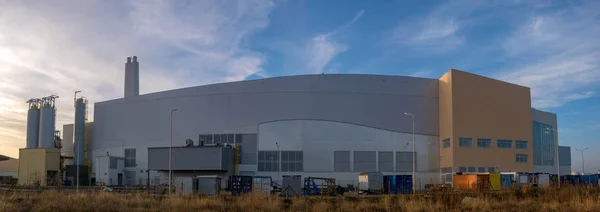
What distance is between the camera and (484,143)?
7875cm

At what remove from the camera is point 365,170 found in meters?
78.5

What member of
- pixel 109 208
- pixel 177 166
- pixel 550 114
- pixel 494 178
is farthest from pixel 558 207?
pixel 550 114

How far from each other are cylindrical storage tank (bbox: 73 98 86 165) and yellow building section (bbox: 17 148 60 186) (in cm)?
402

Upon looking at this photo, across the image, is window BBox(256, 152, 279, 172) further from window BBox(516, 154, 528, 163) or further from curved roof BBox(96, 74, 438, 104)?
window BBox(516, 154, 528, 163)

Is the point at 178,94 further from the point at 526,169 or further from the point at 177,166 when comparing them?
the point at 526,169

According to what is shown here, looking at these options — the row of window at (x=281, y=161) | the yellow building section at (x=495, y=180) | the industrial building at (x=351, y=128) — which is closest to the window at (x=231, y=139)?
the industrial building at (x=351, y=128)

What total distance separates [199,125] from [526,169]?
50168 mm

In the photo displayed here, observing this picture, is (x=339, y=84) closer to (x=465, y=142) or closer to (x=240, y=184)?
(x=465, y=142)

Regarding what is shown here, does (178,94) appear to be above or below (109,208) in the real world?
above

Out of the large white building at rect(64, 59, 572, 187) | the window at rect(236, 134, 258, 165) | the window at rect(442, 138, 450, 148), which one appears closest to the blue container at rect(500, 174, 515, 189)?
the window at rect(442, 138, 450, 148)

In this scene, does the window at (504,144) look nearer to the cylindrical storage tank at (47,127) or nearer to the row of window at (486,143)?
the row of window at (486,143)

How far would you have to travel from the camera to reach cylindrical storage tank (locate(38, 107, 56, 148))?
3780 inches

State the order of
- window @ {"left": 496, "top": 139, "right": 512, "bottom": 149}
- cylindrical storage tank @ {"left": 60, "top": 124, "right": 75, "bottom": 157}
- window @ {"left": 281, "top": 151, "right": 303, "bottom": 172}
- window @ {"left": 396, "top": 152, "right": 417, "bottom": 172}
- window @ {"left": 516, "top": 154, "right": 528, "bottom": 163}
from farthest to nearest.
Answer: cylindrical storage tank @ {"left": 60, "top": 124, "right": 75, "bottom": 157}, window @ {"left": 516, "top": 154, "right": 528, "bottom": 163}, window @ {"left": 496, "top": 139, "right": 512, "bottom": 149}, window @ {"left": 396, "top": 152, "right": 417, "bottom": 172}, window @ {"left": 281, "top": 151, "right": 303, "bottom": 172}

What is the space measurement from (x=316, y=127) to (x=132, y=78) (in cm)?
3955
